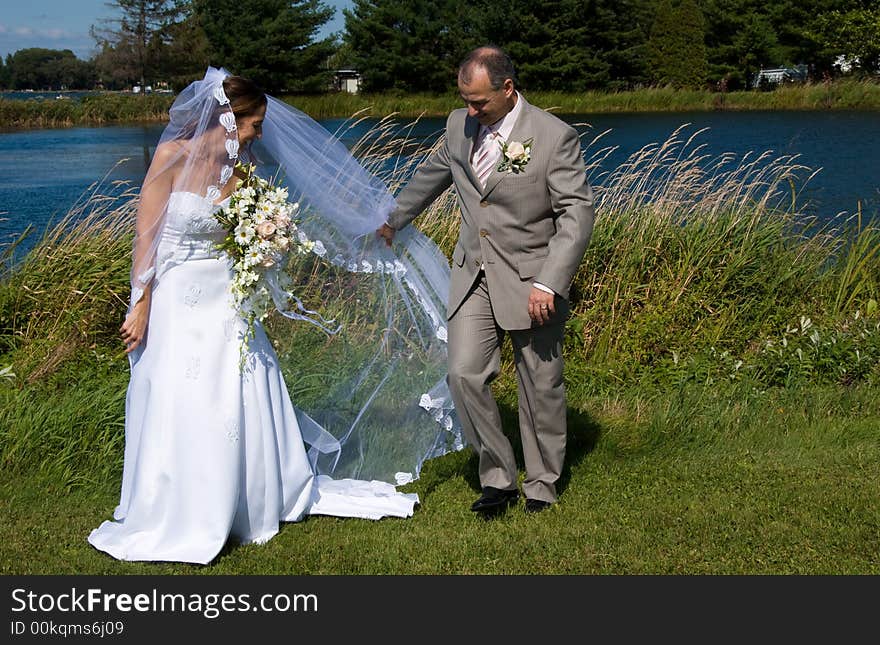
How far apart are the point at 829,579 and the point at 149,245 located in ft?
10.5

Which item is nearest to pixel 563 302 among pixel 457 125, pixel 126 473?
pixel 457 125

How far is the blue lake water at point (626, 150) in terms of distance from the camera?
15.8 m

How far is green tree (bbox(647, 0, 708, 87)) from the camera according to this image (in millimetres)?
49406

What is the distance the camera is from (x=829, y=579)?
4.09 metres

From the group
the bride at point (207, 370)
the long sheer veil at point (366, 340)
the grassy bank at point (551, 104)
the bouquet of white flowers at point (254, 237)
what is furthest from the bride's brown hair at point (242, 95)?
the grassy bank at point (551, 104)

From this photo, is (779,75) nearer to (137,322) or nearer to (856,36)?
(856,36)

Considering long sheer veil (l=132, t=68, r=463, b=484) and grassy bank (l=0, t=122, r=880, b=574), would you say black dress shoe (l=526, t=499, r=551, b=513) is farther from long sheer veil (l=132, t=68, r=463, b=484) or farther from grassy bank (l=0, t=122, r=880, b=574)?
long sheer veil (l=132, t=68, r=463, b=484)

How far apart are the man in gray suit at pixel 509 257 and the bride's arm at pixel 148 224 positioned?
1.28m

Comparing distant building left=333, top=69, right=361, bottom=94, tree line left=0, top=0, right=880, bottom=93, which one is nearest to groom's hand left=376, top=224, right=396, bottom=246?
tree line left=0, top=0, right=880, bottom=93

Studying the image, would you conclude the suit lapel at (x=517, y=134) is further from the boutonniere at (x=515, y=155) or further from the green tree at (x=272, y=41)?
the green tree at (x=272, y=41)

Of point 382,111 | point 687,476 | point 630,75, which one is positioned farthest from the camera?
point 630,75

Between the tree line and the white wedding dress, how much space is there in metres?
43.7

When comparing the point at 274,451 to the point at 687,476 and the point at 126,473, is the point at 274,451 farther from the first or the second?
the point at 687,476

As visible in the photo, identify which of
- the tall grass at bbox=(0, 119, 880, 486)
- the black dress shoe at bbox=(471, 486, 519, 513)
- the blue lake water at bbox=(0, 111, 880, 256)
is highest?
the tall grass at bbox=(0, 119, 880, 486)
